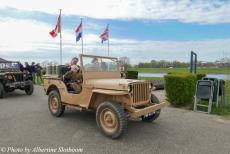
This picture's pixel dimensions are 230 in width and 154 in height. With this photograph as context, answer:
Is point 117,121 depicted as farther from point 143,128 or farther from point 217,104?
point 217,104

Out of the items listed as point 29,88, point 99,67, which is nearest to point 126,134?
point 99,67

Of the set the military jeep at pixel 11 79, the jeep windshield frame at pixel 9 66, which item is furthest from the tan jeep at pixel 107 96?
the jeep windshield frame at pixel 9 66

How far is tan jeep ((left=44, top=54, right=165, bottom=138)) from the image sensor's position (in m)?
5.00

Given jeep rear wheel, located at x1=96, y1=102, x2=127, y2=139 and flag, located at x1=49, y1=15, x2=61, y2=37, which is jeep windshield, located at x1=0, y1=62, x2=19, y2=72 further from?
jeep rear wheel, located at x1=96, y1=102, x2=127, y2=139

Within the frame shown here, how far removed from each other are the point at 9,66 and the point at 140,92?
969cm

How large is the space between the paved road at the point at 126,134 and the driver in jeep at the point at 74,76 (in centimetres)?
93

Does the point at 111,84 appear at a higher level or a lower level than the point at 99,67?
lower

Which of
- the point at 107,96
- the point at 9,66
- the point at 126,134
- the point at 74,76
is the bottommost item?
the point at 126,134

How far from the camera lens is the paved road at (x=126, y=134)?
4551mm

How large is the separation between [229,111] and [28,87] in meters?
9.21

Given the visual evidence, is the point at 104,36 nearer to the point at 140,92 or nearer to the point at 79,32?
the point at 79,32

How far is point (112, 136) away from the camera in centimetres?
501

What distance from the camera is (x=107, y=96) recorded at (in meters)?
5.55

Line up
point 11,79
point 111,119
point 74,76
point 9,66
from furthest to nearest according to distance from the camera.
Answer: point 9,66, point 11,79, point 74,76, point 111,119
